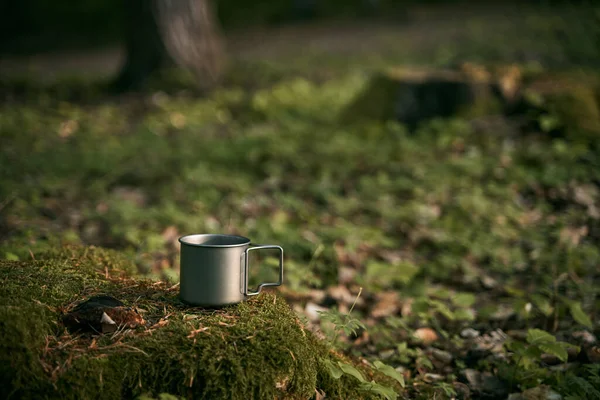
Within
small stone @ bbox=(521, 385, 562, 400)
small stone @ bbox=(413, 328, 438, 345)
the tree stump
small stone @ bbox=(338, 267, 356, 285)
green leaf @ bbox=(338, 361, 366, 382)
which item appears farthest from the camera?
the tree stump

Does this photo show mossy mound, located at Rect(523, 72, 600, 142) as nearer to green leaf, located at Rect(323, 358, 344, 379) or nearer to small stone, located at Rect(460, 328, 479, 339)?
small stone, located at Rect(460, 328, 479, 339)

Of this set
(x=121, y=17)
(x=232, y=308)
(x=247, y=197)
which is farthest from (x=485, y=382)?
(x=121, y=17)

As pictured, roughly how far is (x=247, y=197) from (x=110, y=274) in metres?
2.64

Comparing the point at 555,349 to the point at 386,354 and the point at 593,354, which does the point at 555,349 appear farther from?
the point at 386,354

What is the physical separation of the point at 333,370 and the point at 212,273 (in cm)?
57

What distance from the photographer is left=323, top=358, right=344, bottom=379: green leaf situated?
6.94ft

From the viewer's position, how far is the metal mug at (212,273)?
2.11 m

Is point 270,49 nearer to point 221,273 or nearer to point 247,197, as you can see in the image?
point 247,197

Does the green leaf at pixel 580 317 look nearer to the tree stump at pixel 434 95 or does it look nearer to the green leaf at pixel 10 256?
the green leaf at pixel 10 256

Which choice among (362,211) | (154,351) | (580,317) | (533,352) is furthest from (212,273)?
(362,211)

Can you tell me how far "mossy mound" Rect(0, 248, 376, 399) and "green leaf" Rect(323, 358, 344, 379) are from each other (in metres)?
0.04

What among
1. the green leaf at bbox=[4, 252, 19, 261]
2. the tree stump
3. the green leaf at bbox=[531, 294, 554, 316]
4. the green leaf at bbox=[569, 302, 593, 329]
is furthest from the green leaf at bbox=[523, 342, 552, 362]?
the tree stump

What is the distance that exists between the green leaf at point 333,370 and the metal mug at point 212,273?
409 mm

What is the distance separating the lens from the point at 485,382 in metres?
2.73
